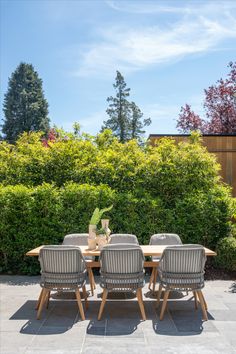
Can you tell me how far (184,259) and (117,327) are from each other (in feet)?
3.21

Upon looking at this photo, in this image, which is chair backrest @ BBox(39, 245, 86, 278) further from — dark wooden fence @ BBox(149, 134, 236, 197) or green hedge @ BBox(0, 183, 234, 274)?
dark wooden fence @ BBox(149, 134, 236, 197)

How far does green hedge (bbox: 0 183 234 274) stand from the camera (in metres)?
6.49

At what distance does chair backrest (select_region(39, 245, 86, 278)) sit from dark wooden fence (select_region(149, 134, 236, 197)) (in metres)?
5.06

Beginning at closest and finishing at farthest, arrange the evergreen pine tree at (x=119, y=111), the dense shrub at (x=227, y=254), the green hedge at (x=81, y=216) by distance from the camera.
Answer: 1. the dense shrub at (x=227, y=254)
2. the green hedge at (x=81, y=216)
3. the evergreen pine tree at (x=119, y=111)

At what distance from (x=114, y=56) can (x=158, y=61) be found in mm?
1097

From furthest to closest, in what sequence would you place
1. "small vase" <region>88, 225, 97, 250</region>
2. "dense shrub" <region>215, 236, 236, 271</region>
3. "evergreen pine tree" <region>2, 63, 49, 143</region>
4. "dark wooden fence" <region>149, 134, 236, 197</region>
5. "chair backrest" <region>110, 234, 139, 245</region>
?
"evergreen pine tree" <region>2, 63, 49, 143</region>, "dark wooden fence" <region>149, 134, 236, 197</region>, "dense shrub" <region>215, 236, 236, 271</region>, "chair backrest" <region>110, 234, 139, 245</region>, "small vase" <region>88, 225, 97, 250</region>

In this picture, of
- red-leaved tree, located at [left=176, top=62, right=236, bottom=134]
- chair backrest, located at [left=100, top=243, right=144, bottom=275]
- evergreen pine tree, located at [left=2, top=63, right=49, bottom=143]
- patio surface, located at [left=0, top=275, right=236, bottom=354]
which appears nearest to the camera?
patio surface, located at [left=0, top=275, right=236, bottom=354]

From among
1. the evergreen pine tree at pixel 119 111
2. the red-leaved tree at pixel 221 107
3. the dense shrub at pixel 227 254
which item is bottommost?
the dense shrub at pixel 227 254

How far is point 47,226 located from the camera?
21.3ft

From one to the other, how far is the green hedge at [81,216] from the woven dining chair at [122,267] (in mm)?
2378

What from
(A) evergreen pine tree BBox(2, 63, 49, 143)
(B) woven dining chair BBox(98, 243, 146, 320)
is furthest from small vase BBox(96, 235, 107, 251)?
(A) evergreen pine tree BBox(2, 63, 49, 143)

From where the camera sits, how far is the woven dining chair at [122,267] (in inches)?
160

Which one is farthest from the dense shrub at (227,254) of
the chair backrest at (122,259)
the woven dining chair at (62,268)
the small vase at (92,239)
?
the woven dining chair at (62,268)

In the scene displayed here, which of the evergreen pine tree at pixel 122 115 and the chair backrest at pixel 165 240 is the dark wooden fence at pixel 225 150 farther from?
the evergreen pine tree at pixel 122 115
